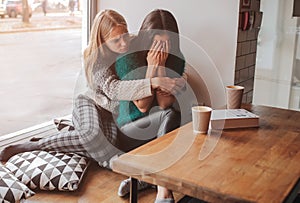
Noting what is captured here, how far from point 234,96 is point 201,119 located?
419mm

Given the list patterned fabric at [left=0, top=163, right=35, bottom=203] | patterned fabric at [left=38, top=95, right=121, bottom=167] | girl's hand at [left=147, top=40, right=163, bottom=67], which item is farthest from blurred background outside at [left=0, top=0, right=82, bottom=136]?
girl's hand at [left=147, top=40, right=163, bottom=67]

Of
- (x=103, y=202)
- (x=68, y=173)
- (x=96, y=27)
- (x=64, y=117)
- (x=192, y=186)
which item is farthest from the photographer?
(x=64, y=117)

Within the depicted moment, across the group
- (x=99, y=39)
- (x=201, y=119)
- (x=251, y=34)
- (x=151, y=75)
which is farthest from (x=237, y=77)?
(x=201, y=119)

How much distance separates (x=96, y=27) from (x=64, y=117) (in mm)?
1072

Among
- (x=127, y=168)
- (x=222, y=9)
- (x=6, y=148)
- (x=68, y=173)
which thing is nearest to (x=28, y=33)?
(x=6, y=148)

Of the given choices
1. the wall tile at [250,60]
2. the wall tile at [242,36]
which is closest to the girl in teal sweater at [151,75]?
the wall tile at [242,36]

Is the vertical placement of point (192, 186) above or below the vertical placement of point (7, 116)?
above

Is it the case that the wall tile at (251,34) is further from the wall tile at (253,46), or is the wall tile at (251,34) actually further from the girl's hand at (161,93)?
the girl's hand at (161,93)

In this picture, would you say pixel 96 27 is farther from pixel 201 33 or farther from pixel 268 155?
pixel 268 155

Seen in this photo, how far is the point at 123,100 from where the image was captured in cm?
257

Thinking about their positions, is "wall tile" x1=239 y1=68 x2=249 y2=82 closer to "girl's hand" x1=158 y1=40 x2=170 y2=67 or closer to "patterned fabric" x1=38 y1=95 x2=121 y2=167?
"girl's hand" x1=158 y1=40 x2=170 y2=67

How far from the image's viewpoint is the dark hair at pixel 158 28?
2742 millimetres

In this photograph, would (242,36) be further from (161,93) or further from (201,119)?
(201,119)

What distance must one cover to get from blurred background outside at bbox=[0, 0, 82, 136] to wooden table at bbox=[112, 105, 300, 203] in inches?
69.0
